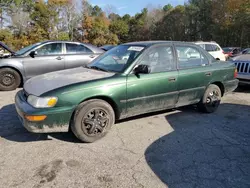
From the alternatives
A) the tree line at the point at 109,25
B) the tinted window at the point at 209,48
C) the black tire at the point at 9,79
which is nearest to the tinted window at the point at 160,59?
the black tire at the point at 9,79

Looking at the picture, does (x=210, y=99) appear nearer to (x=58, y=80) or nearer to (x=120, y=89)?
(x=120, y=89)

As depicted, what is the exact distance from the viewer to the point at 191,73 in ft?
13.9

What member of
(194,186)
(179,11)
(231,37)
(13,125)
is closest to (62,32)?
(179,11)

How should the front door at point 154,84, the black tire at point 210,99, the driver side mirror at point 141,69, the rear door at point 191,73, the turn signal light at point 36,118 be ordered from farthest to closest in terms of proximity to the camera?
the black tire at point 210,99
the rear door at point 191,73
the front door at point 154,84
the driver side mirror at point 141,69
the turn signal light at point 36,118

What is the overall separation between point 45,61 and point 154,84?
4227mm

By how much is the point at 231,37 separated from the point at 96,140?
107 ft

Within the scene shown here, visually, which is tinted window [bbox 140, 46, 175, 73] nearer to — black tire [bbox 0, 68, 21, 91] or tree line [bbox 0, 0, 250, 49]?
black tire [bbox 0, 68, 21, 91]

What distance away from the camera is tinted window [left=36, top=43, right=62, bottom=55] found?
22.2ft

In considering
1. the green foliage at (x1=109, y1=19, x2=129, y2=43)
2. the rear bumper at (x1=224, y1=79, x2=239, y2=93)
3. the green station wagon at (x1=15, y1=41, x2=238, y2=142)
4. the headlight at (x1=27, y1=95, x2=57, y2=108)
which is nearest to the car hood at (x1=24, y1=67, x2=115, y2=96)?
the green station wagon at (x1=15, y1=41, x2=238, y2=142)

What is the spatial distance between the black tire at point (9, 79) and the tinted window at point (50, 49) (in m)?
0.95

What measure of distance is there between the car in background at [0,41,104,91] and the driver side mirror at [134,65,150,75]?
3.96 metres

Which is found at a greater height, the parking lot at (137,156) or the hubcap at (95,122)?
the hubcap at (95,122)

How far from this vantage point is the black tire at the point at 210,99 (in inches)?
181

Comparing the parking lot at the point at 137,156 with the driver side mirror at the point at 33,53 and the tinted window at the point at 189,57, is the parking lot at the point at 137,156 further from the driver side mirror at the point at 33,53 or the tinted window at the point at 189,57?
the driver side mirror at the point at 33,53
